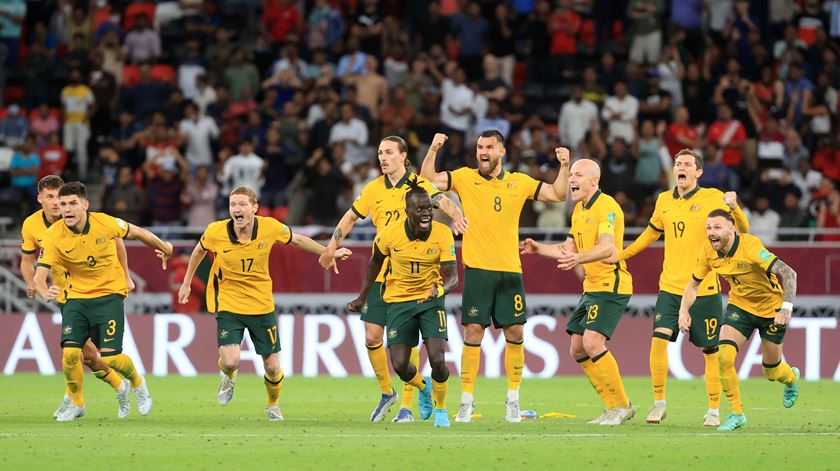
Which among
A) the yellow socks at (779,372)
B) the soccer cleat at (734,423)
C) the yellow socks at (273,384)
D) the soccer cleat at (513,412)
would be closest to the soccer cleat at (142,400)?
the yellow socks at (273,384)

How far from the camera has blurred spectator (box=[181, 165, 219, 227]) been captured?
987 inches

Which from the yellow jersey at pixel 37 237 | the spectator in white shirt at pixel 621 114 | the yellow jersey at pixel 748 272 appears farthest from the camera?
the spectator in white shirt at pixel 621 114

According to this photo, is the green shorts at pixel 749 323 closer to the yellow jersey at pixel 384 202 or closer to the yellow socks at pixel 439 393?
the yellow socks at pixel 439 393

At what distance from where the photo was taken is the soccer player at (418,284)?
536 inches

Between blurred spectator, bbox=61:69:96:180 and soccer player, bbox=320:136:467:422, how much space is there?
44.2 feet

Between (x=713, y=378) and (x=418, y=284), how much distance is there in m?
2.89

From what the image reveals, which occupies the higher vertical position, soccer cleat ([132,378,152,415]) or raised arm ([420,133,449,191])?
raised arm ([420,133,449,191])

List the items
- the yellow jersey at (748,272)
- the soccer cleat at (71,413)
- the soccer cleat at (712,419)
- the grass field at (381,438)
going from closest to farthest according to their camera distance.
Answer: the grass field at (381,438) < the yellow jersey at (748,272) < the soccer cleat at (712,419) < the soccer cleat at (71,413)

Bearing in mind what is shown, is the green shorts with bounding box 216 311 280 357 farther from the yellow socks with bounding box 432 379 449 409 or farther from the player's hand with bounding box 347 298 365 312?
the yellow socks with bounding box 432 379 449 409

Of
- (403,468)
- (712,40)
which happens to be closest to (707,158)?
(712,40)

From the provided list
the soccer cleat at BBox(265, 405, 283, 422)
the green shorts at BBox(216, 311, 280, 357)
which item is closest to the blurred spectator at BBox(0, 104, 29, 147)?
the green shorts at BBox(216, 311, 280, 357)

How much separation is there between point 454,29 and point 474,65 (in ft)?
2.51

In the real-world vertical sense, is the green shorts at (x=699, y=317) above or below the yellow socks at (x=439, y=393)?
above

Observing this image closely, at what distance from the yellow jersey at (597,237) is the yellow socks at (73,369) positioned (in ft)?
15.6
